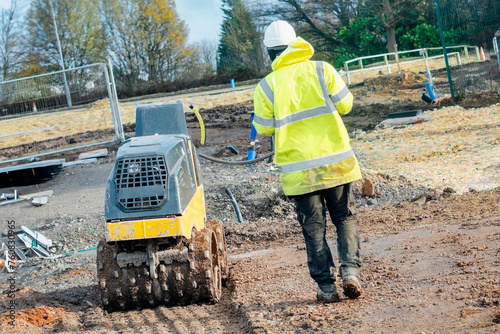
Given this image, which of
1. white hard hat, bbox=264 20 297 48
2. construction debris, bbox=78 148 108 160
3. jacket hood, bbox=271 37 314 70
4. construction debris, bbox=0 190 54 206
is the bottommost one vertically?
construction debris, bbox=0 190 54 206

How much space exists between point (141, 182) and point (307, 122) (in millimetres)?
1440

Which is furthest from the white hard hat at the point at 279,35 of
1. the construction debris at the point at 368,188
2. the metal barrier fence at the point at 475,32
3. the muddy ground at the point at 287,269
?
the metal barrier fence at the point at 475,32

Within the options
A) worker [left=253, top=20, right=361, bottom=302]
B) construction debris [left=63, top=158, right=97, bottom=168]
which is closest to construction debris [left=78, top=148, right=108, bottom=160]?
construction debris [left=63, top=158, right=97, bottom=168]

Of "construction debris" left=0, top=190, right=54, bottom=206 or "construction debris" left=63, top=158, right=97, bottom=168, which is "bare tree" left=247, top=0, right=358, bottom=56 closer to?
"construction debris" left=63, top=158, right=97, bottom=168

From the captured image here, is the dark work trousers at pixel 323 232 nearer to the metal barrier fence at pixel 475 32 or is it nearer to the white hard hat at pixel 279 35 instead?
the white hard hat at pixel 279 35

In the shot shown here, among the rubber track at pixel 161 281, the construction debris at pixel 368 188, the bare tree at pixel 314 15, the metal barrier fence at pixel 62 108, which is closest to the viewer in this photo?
the rubber track at pixel 161 281

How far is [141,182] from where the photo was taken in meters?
4.86

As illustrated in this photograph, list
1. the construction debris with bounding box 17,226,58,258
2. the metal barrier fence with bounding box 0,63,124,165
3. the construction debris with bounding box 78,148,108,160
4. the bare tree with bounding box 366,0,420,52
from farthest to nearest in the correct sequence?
the bare tree with bounding box 366,0,420,52, the metal barrier fence with bounding box 0,63,124,165, the construction debris with bounding box 78,148,108,160, the construction debris with bounding box 17,226,58,258

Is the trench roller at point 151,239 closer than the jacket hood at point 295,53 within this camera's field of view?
No

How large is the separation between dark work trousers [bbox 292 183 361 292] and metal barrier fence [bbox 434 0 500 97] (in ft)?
45.0

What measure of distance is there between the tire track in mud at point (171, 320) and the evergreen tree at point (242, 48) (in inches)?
1456

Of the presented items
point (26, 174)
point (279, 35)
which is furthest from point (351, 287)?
point (26, 174)

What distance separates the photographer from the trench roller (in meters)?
4.76

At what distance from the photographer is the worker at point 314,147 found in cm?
434
